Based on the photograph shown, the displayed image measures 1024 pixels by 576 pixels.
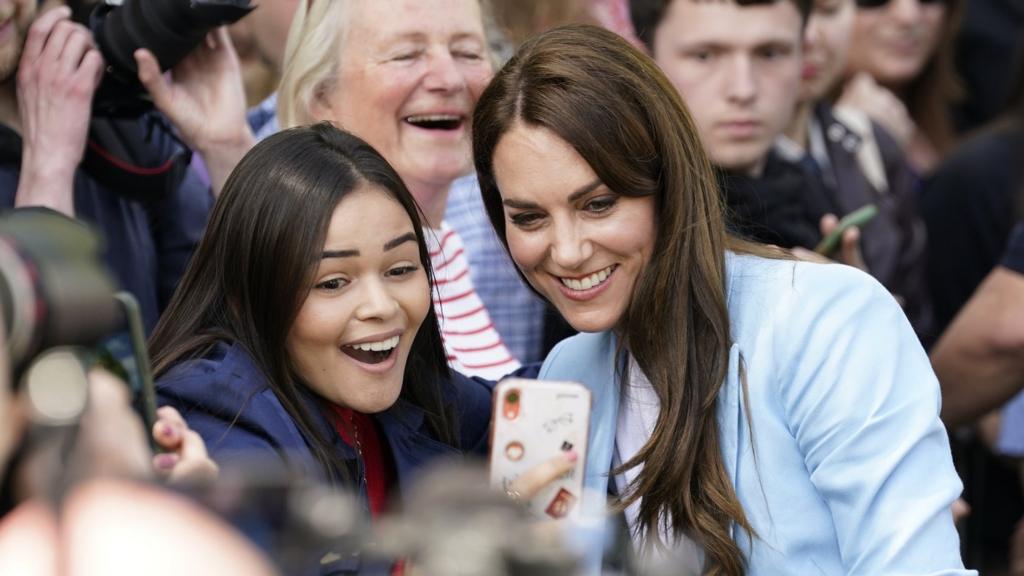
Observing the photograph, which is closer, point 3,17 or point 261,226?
point 261,226

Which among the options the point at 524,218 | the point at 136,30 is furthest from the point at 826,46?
the point at 136,30

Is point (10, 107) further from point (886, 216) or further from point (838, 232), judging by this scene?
point (886, 216)

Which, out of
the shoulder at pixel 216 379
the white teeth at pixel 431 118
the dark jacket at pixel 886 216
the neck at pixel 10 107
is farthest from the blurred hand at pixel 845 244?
the neck at pixel 10 107

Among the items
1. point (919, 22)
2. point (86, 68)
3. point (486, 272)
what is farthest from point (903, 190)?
point (86, 68)

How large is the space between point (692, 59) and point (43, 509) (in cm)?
295

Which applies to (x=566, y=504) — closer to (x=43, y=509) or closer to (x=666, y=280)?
(x=666, y=280)

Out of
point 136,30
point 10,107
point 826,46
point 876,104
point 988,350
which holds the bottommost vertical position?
point 988,350

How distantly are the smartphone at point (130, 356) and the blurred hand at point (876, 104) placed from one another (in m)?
3.29

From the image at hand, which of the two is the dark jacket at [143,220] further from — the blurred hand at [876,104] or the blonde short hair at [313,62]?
the blurred hand at [876,104]

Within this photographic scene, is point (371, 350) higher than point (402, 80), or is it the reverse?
point (402, 80)

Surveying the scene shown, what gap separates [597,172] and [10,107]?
123cm

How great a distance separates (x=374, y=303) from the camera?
2305mm

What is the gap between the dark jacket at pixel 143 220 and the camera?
2.81 metres

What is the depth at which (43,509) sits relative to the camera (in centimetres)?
96
